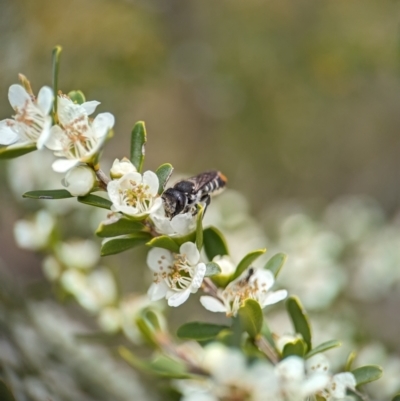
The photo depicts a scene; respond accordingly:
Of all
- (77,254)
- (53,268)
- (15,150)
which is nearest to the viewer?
(15,150)

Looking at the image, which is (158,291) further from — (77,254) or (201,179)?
(77,254)

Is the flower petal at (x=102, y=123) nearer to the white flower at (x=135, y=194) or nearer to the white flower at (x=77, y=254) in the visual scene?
the white flower at (x=135, y=194)

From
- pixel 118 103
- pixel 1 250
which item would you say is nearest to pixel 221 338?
pixel 118 103

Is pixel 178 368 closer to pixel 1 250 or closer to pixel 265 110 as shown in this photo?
pixel 1 250

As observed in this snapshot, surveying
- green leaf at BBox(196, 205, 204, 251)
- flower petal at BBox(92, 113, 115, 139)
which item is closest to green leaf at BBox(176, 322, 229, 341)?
green leaf at BBox(196, 205, 204, 251)

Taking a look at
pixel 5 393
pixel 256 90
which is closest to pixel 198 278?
pixel 5 393
